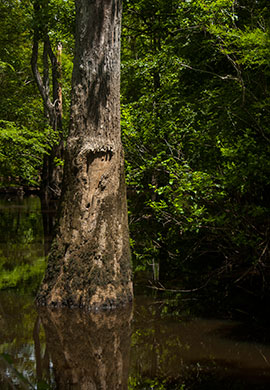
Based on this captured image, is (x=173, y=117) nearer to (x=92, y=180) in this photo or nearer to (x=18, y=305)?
(x=92, y=180)

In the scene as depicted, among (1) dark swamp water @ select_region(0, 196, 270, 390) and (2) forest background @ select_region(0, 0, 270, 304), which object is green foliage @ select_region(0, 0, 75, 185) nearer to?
(2) forest background @ select_region(0, 0, 270, 304)

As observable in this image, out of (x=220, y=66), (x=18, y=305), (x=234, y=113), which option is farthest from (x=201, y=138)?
(x=18, y=305)

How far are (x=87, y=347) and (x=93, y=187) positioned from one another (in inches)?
90.4

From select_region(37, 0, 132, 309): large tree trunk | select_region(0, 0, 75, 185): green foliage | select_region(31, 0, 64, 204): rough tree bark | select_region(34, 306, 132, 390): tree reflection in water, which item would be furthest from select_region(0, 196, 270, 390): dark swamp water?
select_region(31, 0, 64, 204): rough tree bark

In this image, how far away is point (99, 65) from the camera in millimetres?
6520

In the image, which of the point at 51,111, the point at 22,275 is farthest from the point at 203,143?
the point at 51,111

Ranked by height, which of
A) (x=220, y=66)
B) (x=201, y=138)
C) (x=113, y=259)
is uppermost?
(x=220, y=66)

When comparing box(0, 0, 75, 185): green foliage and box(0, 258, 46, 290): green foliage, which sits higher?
box(0, 0, 75, 185): green foliage

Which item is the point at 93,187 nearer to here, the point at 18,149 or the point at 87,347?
the point at 87,347

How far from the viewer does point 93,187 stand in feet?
21.0

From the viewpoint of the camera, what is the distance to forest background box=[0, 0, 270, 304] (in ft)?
20.2

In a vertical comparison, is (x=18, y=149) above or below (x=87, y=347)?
above

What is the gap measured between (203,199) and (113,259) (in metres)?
1.47

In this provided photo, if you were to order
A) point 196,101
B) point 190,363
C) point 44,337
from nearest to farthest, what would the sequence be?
point 190,363, point 44,337, point 196,101
